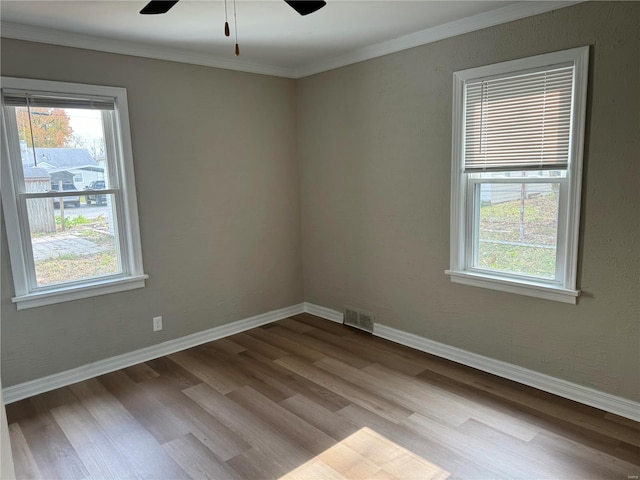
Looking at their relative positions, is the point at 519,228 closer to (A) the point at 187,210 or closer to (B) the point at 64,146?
(A) the point at 187,210

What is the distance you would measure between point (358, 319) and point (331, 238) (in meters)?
0.82

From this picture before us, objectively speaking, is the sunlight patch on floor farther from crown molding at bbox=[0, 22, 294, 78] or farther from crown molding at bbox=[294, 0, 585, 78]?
crown molding at bbox=[0, 22, 294, 78]

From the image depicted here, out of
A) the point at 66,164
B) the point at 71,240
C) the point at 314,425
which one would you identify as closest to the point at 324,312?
the point at 314,425

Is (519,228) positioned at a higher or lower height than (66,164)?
lower

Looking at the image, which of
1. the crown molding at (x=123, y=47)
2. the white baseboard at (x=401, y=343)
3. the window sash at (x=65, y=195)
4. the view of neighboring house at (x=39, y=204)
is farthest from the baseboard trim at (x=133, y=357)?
the crown molding at (x=123, y=47)

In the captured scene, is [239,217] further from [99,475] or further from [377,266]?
[99,475]

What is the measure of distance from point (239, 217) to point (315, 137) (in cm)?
108

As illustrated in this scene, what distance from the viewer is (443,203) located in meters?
3.34

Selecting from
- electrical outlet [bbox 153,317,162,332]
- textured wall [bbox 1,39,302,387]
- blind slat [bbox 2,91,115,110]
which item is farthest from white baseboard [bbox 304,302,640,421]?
blind slat [bbox 2,91,115,110]

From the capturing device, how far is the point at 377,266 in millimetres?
3914

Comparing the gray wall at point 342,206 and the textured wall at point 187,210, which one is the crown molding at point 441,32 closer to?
the gray wall at point 342,206

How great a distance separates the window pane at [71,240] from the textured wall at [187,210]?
0.21 meters

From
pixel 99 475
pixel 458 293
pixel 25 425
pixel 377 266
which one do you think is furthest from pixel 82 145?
pixel 458 293

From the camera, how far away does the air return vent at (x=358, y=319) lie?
4.04 metres
